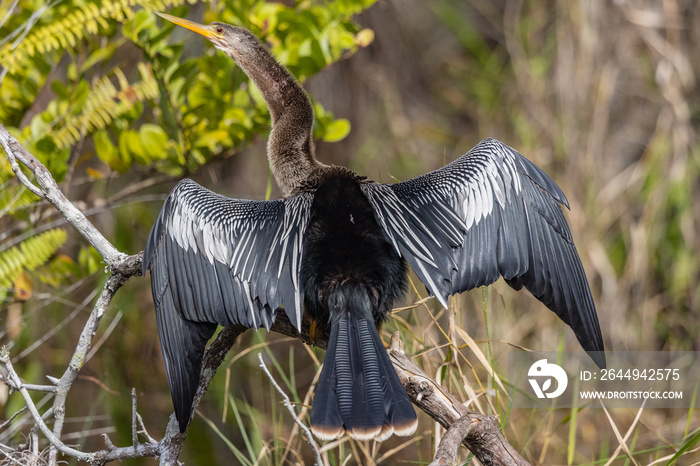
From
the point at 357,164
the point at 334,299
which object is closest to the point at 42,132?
the point at 334,299

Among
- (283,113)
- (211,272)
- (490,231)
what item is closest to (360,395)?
(211,272)

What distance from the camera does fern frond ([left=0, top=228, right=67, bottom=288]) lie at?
2951 millimetres

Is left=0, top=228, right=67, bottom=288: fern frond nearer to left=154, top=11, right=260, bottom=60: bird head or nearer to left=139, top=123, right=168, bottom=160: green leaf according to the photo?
left=139, top=123, right=168, bottom=160: green leaf

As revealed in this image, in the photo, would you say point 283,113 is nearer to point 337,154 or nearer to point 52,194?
point 52,194

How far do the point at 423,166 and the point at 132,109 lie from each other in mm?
3219


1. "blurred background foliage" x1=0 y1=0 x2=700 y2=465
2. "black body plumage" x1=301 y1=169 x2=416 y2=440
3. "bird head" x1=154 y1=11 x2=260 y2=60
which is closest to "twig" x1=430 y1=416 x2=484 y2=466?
"black body plumage" x1=301 y1=169 x2=416 y2=440

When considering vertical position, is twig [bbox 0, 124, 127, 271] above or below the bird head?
below

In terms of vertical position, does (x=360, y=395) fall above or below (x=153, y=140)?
below

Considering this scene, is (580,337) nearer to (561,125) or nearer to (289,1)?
(561,125)

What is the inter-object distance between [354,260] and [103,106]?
1655mm

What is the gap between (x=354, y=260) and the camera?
234 centimetres

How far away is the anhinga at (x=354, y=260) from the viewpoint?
6.89 ft

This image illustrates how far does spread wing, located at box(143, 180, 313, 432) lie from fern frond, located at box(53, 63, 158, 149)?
0.99 meters

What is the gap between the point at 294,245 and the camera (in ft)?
7.70
